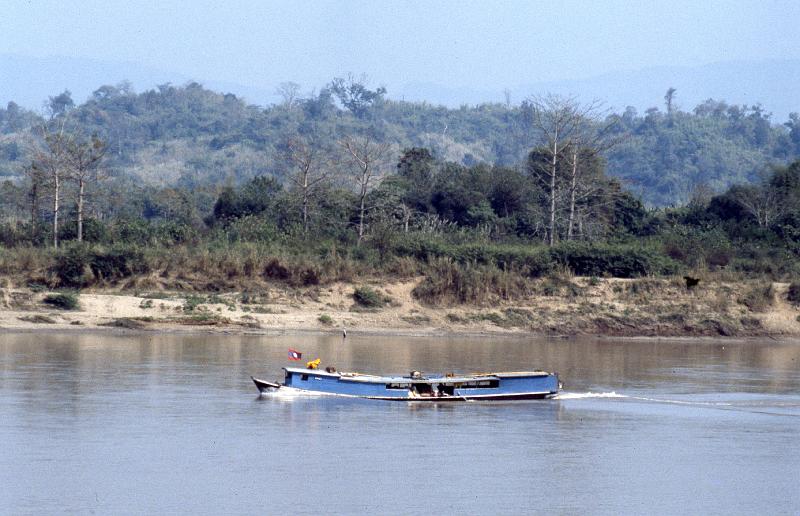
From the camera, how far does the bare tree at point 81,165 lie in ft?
158

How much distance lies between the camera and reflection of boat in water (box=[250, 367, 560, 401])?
28.8 m

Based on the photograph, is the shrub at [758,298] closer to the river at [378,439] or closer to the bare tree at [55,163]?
the river at [378,439]

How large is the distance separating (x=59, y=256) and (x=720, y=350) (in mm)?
22052

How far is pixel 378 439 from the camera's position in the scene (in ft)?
81.5

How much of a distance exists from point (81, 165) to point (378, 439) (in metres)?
27.8

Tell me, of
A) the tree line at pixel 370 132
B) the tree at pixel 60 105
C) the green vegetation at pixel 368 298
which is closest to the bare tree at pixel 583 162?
the green vegetation at pixel 368 298

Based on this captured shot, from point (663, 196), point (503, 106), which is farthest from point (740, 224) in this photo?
point (503, 106)

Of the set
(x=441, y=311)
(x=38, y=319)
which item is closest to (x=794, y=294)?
(x=441, y=311)

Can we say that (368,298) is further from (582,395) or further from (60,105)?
(60,105)

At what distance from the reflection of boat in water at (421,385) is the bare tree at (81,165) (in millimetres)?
20969

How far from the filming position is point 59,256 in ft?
143

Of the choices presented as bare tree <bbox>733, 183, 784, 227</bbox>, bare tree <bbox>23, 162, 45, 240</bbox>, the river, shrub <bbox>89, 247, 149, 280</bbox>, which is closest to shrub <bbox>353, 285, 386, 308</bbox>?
the river

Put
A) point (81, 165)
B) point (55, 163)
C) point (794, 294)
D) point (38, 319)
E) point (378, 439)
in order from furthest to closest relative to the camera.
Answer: point (55, 163), point (81, 165), point (794, 294), point (38, 319), point (378, 439)

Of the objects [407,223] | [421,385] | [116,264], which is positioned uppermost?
[407,223]
